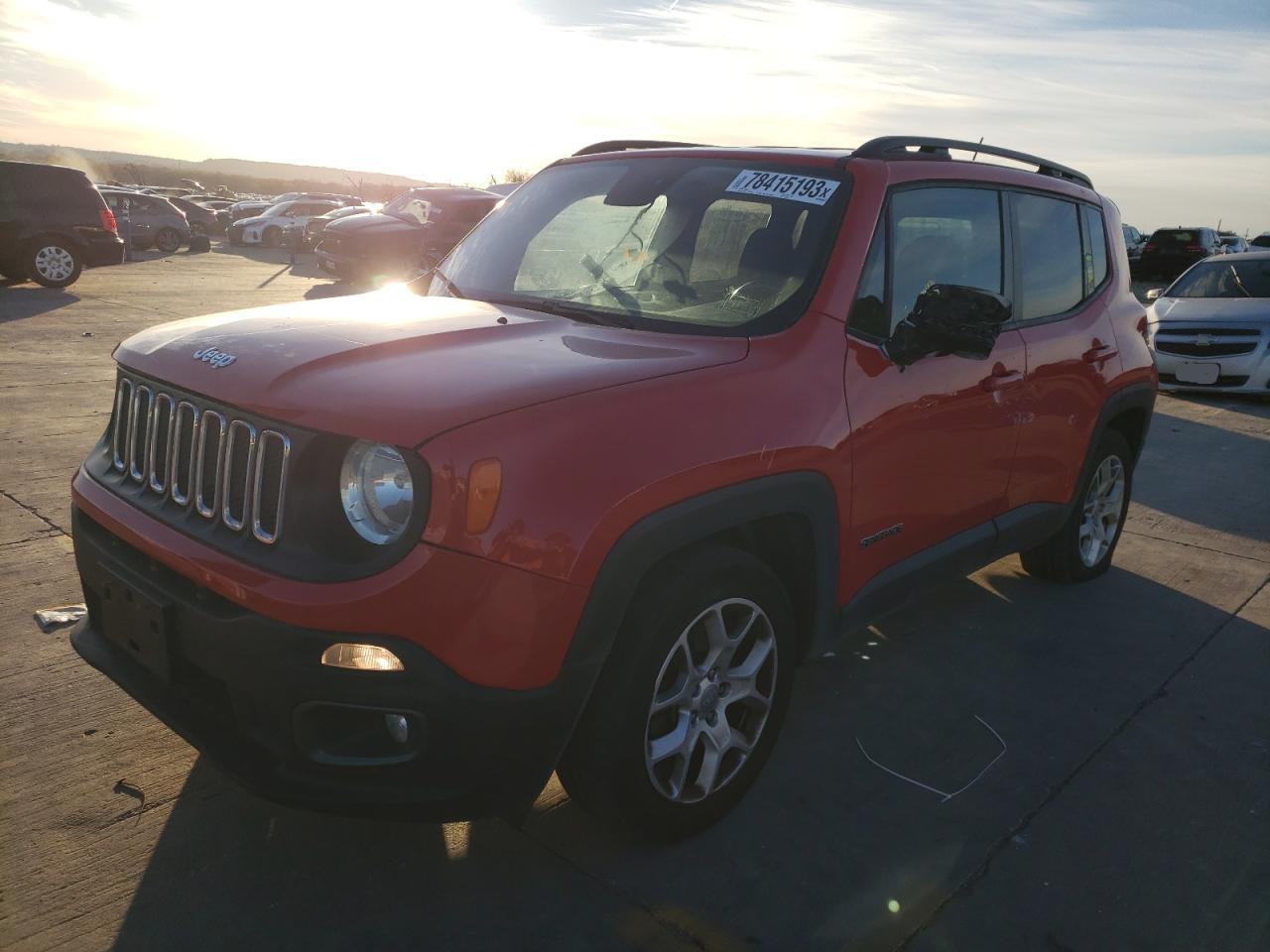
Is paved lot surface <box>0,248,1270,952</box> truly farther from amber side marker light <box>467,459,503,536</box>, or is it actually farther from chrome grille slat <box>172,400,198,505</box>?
amber side marker light <box>467,459,503,536</box>

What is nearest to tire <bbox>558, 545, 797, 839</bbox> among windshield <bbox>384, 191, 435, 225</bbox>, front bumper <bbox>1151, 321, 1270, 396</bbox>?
front bumper <bbox>1151, 321, 1270, 396</bbox>

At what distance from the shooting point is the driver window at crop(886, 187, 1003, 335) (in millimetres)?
3357

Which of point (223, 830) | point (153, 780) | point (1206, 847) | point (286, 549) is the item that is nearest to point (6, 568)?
point (153, 780)

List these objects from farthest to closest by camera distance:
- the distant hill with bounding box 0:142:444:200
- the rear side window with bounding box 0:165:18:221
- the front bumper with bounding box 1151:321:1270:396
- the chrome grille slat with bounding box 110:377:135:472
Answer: the distant hill with bounding box 0:142:444:200 → the rear side window with bounding box 0:165:18:221 → the front bumper with bounding box 1151:321:1270:396 → the chrome grille slat with bounding box 110:377:135:472

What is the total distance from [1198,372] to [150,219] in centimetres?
2238

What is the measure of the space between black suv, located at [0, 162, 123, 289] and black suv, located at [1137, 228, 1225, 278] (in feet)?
76.0

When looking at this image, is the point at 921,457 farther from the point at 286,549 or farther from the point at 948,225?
the point at 286,549

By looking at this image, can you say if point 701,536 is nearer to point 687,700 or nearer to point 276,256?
point 687,700

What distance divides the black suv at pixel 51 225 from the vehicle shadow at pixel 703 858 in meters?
14.3

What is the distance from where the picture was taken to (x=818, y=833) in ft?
9.71

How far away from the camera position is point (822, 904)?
2.65 m

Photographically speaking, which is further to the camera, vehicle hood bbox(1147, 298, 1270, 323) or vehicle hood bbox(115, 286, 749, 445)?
vehicle hood bbox(1147, 298, 1270, 323)

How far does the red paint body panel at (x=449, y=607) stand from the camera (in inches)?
85.7

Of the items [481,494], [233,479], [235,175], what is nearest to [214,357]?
[233,479]
